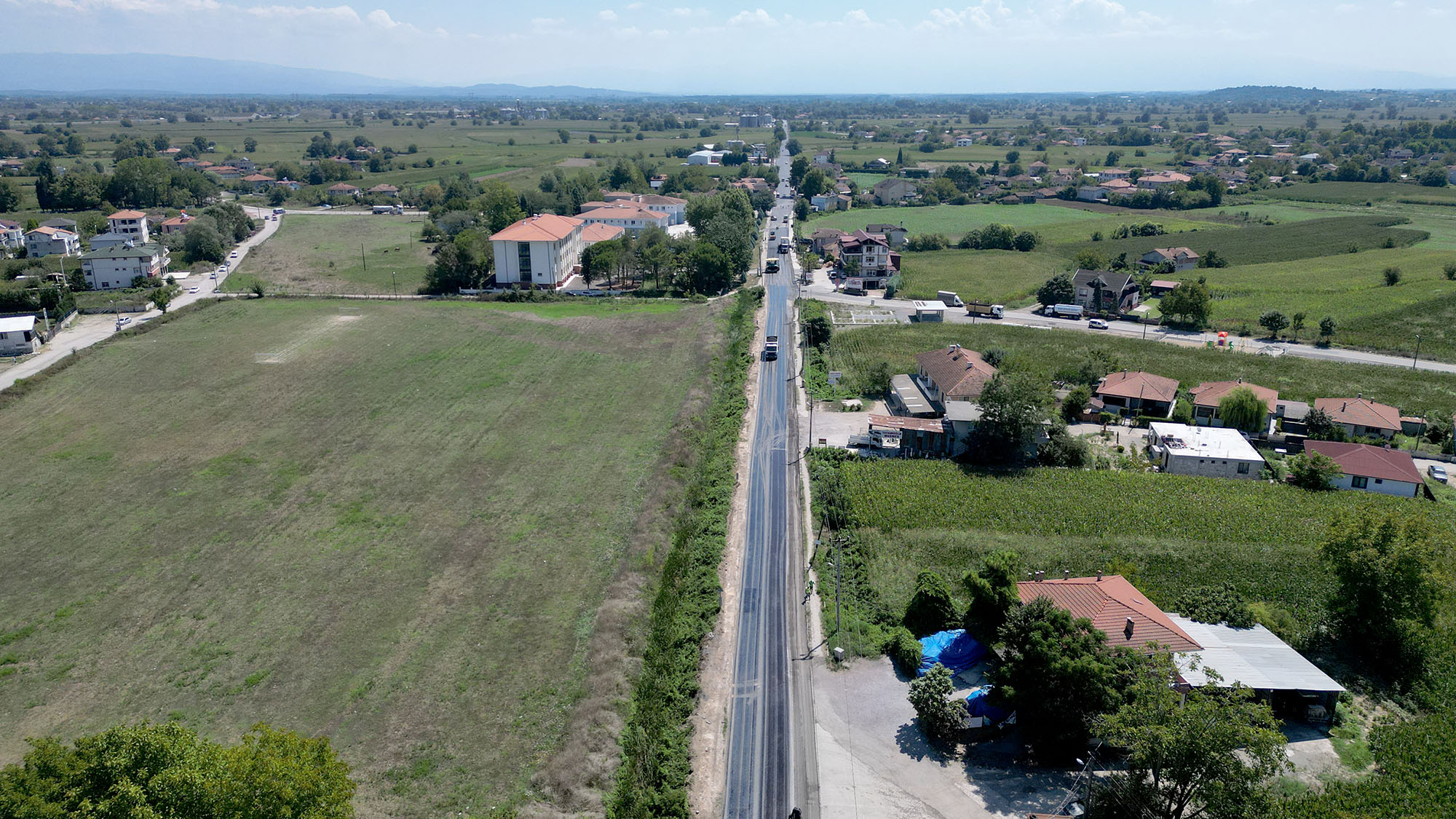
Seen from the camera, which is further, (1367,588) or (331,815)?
(1367,588)

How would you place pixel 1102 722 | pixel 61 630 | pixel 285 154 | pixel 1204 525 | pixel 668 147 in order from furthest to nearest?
pixel 668 147
pixel 285 154
pixel 1204 525
pixel 61 630
pixel 1102 722

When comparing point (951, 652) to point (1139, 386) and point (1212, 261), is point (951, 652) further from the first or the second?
point (1212, 261)

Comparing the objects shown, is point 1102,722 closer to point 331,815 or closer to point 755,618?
point 755,618

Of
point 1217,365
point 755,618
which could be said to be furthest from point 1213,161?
point 755,618

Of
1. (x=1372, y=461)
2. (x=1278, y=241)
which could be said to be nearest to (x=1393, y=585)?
(x=1372, y=461)

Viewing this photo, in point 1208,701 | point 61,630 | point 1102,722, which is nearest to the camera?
point 1208,701

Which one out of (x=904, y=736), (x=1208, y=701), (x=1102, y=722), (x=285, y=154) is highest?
(x=285, y=154)

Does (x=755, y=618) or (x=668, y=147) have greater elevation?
(x=668, y=147)
